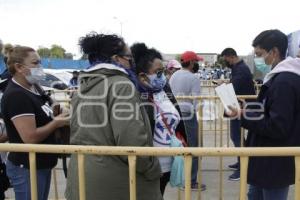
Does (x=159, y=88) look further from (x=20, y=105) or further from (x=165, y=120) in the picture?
(x=20, y=105)

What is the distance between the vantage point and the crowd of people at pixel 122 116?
2.06m

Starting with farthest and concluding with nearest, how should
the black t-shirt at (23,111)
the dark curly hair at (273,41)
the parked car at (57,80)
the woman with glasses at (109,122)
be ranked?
1. the parked car at (57,80)
2. the dark curly hair at (273,41)
3. the black t-shirt at (23,111)
4. the woman with glasses at (109,122)

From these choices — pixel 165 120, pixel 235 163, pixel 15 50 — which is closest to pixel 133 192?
pixel 165 120

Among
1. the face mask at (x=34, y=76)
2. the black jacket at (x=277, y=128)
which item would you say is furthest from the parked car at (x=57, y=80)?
the black jacket at (x=277, y=128)

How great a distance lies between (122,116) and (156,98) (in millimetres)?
962

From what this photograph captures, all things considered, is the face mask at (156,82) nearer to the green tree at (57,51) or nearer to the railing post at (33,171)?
the railing post at (33,171)

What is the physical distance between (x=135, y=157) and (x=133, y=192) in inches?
8.2

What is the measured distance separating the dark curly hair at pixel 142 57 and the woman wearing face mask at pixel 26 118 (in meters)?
0.71

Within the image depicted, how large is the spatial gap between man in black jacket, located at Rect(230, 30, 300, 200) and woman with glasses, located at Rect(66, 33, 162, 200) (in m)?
0.76

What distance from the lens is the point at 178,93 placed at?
16.2 feet

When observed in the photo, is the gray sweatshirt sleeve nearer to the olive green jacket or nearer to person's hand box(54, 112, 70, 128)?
person's hand box(54, 112, 70, 128)

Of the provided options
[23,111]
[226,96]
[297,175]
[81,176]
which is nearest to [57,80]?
[23,111]

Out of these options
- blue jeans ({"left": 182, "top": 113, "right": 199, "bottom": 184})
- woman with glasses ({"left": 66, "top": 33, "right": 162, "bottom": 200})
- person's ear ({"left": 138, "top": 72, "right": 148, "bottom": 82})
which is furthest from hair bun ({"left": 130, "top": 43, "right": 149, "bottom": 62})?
blue jeans ({"left": 182, "top": 113, "right": 199, "bottom": 184})

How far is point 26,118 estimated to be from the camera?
249 cm
